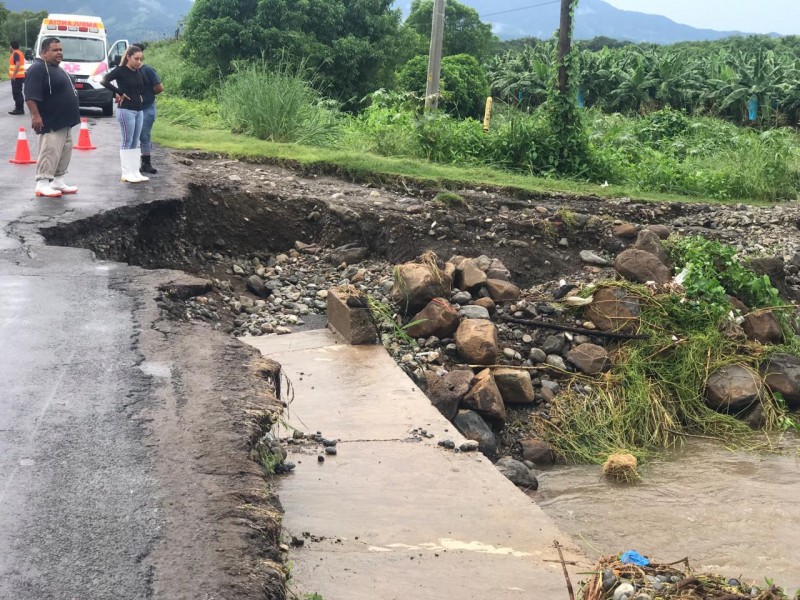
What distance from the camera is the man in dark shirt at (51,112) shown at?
358 inches

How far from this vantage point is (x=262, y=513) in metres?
3.42

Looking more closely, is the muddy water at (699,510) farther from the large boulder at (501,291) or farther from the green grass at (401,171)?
the green grass at (401,171)

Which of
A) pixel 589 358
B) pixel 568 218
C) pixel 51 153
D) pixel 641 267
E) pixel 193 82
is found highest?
pixel 193 82

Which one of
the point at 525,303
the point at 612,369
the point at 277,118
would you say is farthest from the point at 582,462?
the point at 277,118

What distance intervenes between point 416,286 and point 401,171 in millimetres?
4519

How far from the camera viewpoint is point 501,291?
28.6ft

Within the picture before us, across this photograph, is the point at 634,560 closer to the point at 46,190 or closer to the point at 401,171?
the point at 46,190

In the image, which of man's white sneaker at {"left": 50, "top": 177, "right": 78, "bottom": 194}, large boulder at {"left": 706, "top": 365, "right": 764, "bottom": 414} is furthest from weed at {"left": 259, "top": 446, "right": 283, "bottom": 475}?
man's white sneaker at {"left": 50, "top": 177, "right": 78, "bottom": 194}

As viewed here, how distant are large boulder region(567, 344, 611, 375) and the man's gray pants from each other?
238 inches

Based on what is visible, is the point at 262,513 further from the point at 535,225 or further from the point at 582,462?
the point at 535,225

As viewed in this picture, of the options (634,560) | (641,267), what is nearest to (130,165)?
(641,267)

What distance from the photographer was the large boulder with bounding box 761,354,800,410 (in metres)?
8.15

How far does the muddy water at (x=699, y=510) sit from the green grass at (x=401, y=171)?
5615 mm

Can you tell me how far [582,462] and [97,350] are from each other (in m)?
4.23
